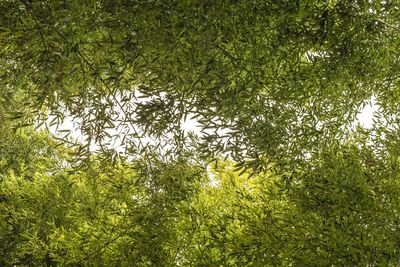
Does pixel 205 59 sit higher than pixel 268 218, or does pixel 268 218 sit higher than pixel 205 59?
pixel 205 59

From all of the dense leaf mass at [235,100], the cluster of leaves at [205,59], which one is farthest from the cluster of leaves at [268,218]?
the cluster of leaves at [205,59]

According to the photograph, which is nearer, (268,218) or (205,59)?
(205,59)

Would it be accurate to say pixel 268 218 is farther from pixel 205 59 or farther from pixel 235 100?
pixel 205 59

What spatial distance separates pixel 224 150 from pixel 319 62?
0.96 metres

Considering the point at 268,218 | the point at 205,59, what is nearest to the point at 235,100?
the point at 205,59

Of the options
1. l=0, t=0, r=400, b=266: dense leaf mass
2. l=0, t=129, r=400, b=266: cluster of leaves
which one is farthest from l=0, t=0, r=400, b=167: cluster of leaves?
l=0, t=129, r=400, b=266: cluster of leaves

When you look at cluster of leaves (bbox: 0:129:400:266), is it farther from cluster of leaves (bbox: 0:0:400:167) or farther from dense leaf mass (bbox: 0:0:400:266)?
cluster of leaves (bbox: 0:0:400:167)

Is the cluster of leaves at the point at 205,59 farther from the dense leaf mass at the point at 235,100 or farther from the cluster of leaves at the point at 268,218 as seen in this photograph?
the cluster of leaves at the point at 268,218

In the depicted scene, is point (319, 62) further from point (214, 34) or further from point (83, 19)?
point (83, 19)

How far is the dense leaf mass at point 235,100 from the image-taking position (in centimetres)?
296

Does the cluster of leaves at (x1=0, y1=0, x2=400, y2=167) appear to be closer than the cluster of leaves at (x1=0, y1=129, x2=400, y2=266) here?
Yes

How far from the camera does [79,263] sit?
5.87 meters

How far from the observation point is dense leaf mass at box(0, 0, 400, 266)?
2.96 m

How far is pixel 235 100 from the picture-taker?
3.11 meters
